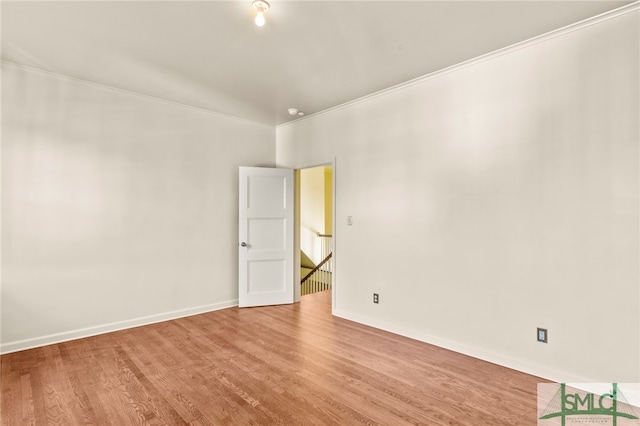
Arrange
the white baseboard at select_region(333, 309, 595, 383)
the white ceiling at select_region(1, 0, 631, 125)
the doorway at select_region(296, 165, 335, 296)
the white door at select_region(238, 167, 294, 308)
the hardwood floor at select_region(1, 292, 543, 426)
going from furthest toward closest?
the doorway at select_region(296, 165, 335, 296) → the white door at select_region(238, 167, 294, 308) → the white baseboard at select_region(333, 309, 595, 383) → the white ceiling at select_region(1, 0, 631, 125) → the hardwood floor at select_region(1, 292, 543, 426)

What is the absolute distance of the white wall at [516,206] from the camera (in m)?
2.44

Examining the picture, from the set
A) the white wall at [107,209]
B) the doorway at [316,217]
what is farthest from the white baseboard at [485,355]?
the doorway at [316,217]

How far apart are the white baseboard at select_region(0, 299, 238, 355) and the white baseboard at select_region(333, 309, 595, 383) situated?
2.15 metres

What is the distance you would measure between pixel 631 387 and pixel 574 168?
162 cm

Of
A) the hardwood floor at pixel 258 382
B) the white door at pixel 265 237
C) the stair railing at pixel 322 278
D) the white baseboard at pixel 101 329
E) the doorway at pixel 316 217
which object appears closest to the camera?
the hardwood floor at pixel 258 382

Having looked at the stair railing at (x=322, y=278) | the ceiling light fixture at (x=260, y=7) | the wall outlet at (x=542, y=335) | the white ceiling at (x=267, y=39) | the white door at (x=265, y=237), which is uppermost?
the white ceiling at (x=267, y=39)

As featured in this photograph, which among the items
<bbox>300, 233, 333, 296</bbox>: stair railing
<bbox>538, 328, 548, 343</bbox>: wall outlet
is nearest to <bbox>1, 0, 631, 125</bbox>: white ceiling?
<bbox>538, 328, 548, 343</bbox>: wall outlet

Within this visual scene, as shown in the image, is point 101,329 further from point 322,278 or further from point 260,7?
point 322,278

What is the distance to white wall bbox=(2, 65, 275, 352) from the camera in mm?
3311

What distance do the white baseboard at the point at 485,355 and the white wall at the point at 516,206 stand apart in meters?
0.01

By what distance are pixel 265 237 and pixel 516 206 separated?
3.29 m

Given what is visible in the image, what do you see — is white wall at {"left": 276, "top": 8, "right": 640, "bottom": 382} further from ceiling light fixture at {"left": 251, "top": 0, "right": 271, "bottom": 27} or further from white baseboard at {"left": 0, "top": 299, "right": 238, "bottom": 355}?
white baseboard at {"left": 0, "top": 299, "right": 238, "bottom": 355}

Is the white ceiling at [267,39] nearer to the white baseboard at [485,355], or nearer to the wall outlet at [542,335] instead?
the wall outlet at [542,335]

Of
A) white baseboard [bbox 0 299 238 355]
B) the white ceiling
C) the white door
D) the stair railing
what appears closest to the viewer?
the white ceiling
